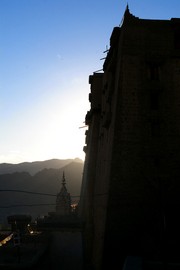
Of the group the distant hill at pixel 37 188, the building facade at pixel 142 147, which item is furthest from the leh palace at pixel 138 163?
the distant hill at pixel 37 188

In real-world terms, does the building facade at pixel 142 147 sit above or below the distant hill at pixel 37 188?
above

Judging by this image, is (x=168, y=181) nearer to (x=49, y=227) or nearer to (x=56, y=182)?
(x=49, y=227)

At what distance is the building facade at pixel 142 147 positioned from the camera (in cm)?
1844

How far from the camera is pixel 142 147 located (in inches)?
783

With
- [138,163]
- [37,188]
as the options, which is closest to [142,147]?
[138,163]

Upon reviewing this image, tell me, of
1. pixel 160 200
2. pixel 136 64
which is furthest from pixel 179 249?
pixel 136 64

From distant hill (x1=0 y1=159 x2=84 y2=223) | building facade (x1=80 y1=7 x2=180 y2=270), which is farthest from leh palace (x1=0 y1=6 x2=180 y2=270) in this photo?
distant hill (x1=0 y1=159 x2=84 y2=223)

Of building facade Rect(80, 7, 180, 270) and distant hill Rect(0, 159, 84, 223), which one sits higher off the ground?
building facade Rect(80, 7, 180, 270)

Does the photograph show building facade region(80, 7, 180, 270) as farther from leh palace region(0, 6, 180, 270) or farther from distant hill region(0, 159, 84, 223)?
distant hill region(0, 159, 84, 223)

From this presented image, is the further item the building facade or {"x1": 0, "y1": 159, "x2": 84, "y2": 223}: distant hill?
{"x1": 0, "y1": 159, "x2": 84, "y2": 223}: distant hill

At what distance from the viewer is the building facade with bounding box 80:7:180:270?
1844 cm

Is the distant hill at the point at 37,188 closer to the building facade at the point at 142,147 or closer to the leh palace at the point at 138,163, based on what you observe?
the leh palace at the point at 138,163

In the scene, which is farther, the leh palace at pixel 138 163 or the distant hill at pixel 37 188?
the distant hill at pixel 37 188

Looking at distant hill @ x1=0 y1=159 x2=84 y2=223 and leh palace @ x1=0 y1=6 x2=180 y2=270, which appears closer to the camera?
leh palace @ x1=0 y1=6 x2=180 y2=270
